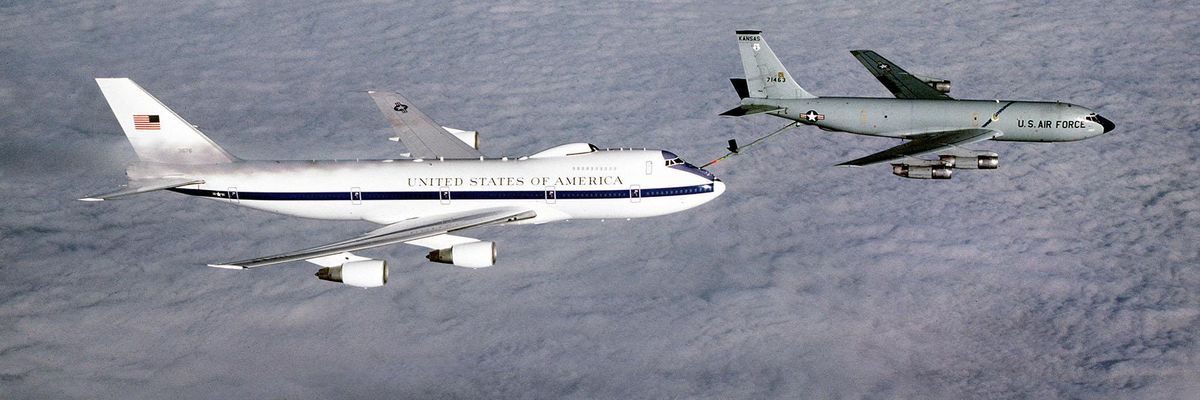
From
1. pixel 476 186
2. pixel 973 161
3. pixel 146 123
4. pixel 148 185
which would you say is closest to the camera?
pixel 148 185

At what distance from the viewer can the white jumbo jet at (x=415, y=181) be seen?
5672 cm

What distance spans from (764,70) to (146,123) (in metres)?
31.6

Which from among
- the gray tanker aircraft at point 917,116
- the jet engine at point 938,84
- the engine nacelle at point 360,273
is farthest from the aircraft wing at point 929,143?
the engine nacelle at point 360,273

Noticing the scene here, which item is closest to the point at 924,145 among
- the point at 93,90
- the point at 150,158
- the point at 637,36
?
the point at 637,36

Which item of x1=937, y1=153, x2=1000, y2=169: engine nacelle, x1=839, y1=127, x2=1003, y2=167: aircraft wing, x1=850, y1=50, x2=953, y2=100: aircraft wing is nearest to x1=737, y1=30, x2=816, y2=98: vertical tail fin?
x1=850, y1=50, x2=953, y2=100: aircraft wing

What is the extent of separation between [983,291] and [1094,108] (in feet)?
69.2

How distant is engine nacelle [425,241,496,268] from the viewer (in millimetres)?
52875

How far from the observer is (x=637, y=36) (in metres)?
79.5

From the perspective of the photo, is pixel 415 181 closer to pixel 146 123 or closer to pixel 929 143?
pixel 146 123

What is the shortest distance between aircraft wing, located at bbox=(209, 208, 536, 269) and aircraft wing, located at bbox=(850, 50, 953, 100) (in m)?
23.7

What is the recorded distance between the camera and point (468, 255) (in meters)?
52.9

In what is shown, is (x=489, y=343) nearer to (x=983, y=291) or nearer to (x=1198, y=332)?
(x=983, y=291)

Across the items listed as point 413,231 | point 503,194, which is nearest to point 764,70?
point 503,194

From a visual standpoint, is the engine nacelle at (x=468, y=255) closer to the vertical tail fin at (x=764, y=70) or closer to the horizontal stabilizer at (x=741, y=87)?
the vertical tail fin at (x=764, y=70)
